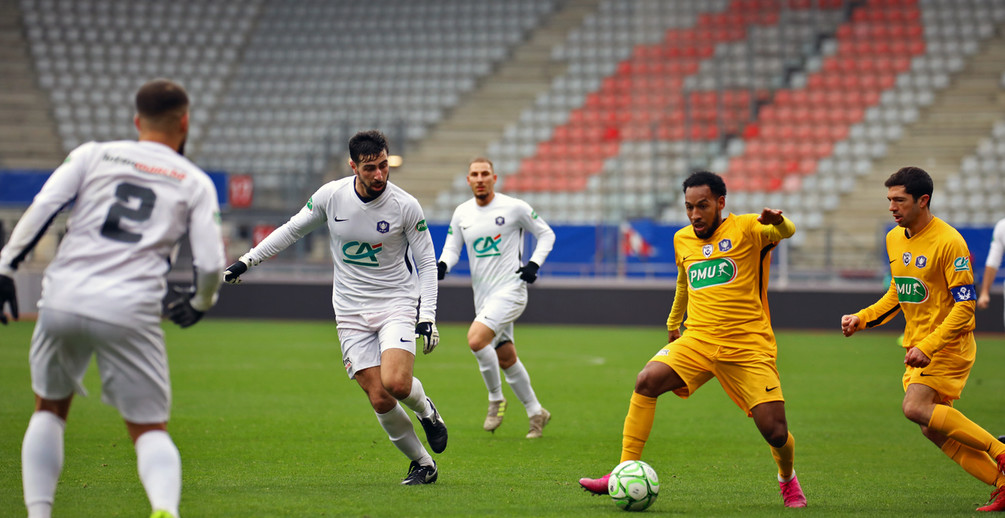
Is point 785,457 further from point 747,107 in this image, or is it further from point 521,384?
point 747,107

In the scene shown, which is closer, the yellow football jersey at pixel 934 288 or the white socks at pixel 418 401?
the yellow football jersey at pixel 934 288

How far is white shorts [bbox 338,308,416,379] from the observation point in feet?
21.8

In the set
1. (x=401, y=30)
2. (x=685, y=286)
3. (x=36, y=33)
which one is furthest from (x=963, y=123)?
(x=36, y=33)

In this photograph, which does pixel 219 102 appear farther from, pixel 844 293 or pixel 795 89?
pixel 844 293

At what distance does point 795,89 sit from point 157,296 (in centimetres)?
2526

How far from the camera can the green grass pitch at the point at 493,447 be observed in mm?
6098

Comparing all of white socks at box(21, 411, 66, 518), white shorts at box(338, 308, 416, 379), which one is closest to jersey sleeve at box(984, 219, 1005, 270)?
white shorts at box(338, 308, 416, 379)

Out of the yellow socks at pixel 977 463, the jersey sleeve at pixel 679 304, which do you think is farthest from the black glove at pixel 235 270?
the yellow socks at pixel 977 463

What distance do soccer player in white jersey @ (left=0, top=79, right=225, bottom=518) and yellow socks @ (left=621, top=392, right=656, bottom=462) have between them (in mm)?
2594

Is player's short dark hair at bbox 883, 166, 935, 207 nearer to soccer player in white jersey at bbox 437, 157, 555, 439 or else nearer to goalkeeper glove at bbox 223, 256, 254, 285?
soccer player in white jersey at bbox 437, 157, 555, 439

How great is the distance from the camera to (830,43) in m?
28.2

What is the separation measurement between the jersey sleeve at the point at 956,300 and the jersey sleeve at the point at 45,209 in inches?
182

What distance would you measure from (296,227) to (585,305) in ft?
48.5

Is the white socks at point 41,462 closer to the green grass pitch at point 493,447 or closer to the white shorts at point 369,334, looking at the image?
the green grass pitch at point 493,447
